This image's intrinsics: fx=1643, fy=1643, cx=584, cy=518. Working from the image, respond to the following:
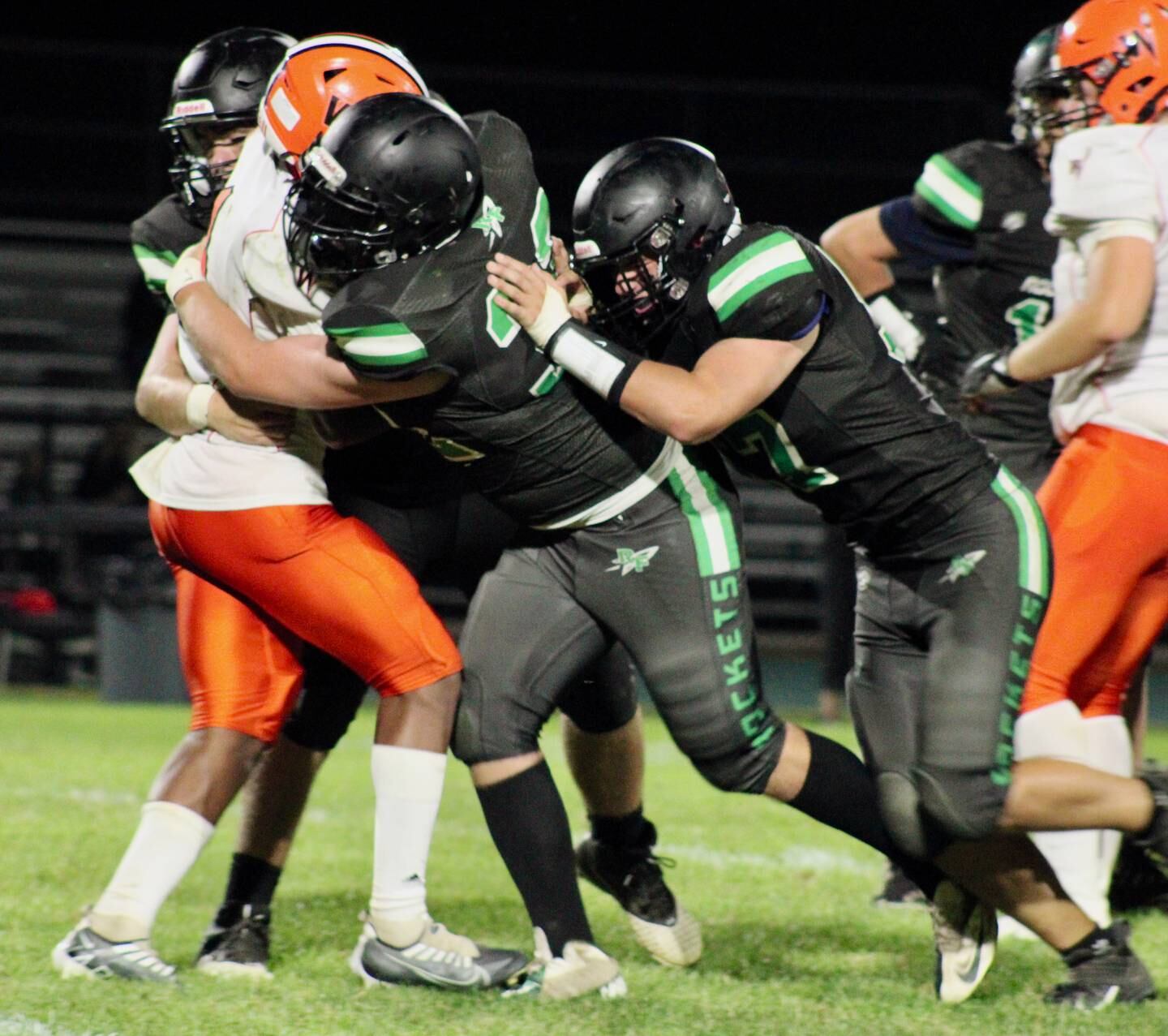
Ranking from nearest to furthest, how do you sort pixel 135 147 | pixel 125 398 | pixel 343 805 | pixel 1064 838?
pixel 1064 838 → pixel 343 805 → pixel 125 398 → pixel 135 147

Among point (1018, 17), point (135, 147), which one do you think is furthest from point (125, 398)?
point (1018, 17)

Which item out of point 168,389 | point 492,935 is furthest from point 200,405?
point 492,935

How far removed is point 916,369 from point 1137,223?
0.99 meters

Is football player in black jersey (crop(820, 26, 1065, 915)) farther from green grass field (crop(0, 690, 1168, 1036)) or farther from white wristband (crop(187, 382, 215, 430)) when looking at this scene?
white wristband (crop(187, 382, 215, 430))

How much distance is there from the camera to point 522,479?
115 inches

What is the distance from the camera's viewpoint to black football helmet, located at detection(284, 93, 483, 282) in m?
2.69

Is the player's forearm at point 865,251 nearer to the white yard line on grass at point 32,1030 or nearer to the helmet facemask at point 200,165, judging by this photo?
the helmet facemask at point 200,165

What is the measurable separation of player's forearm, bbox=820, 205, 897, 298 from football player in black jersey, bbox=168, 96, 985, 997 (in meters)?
1.21

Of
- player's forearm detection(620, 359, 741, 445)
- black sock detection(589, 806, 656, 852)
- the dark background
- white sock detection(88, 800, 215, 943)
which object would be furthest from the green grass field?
the dark background

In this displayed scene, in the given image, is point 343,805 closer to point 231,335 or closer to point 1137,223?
point 231,335

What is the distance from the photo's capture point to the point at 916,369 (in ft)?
12.9

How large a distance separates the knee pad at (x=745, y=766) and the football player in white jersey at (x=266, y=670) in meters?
0.48

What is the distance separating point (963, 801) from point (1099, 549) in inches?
22.8

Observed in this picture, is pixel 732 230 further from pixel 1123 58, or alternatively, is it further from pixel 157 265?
pixel 157 265
